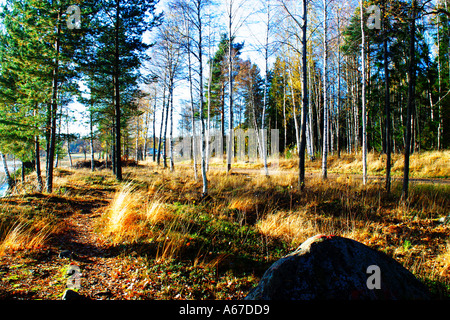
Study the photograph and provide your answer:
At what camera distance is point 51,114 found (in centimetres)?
905

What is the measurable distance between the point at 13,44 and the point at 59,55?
557 cm

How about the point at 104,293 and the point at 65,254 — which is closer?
the point at 104,293

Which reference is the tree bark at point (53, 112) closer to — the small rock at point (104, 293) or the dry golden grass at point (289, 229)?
the small rock at point (104, 293)

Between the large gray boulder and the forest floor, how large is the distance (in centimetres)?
129

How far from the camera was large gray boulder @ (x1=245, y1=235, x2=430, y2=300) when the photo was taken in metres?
1.74

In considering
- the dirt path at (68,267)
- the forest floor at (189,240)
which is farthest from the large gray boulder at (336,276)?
the dirt path at (68,267)

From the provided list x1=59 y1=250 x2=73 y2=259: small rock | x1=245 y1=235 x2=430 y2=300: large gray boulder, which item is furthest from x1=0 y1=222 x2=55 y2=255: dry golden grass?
x1=245 y1=235 x2=430 y2=300: large gray boulder

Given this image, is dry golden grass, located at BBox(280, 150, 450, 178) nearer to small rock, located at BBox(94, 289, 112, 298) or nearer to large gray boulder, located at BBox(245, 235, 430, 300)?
large gray boulder, located at BBox(245, 235, 430, 300)

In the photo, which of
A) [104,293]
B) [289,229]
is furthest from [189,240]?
[289,229]

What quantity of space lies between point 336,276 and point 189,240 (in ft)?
9.49

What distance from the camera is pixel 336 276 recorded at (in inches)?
71.5
